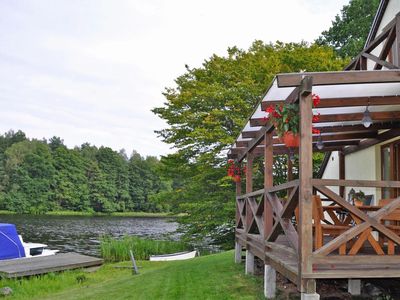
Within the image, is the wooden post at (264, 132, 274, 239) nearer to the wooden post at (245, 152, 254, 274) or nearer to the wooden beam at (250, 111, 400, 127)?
the wooden beam at (250, 111, 400, 127)

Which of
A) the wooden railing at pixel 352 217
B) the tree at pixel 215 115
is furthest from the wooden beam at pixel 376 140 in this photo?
the tree at pixel 215 115

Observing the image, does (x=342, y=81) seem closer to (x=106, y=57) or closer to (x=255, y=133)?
(x=255, y=133)

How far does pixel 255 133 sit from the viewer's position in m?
7.54

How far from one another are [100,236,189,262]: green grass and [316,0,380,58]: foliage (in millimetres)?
14072

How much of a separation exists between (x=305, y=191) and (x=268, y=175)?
5.42 feet

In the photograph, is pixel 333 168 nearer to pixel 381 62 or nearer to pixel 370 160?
pixel 370 160

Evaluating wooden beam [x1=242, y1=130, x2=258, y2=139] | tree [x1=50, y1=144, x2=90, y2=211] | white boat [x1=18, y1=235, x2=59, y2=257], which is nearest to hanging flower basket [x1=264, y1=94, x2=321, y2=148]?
wooden beam [x1=242, y1=130, x2=258, y2=139]

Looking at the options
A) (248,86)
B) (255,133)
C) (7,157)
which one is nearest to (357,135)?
(255,133)

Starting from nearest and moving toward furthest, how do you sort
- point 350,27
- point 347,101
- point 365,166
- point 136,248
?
point 347,101 → point 365,166 → point 136,248 → point 350,27

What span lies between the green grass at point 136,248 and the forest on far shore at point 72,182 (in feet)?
111

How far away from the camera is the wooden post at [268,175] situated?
5848mm

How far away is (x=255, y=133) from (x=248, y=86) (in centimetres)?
824

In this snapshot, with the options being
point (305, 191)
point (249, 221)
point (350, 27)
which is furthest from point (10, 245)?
point (350, 27)

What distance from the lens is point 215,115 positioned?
52.2ft
